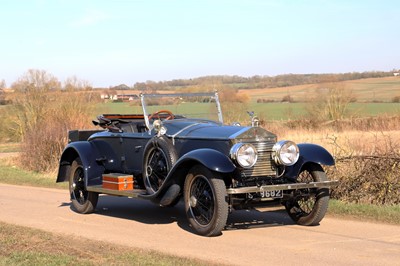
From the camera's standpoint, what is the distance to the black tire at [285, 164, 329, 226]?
29.4 feet

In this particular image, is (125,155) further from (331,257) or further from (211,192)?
(331,257)

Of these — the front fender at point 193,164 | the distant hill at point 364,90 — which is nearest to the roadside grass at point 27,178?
the front fender at point 193,164

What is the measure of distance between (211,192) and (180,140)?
3.98ft

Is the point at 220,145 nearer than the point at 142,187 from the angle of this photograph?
Yes

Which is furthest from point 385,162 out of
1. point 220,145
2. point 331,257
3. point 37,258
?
point 37,258

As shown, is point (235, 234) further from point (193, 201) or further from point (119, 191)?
point (119, 191)

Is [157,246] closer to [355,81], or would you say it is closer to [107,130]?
[107,130]

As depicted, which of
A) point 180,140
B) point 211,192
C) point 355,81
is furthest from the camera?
point 355,81

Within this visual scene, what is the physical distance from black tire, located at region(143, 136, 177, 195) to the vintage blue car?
14 millimetres

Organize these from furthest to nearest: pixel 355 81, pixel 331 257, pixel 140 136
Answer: pixel 355 81
pixel 140 136
pixel 331 257

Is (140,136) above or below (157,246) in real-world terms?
above

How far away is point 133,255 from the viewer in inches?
281

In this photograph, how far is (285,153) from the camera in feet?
28.2

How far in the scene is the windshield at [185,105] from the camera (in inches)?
419
